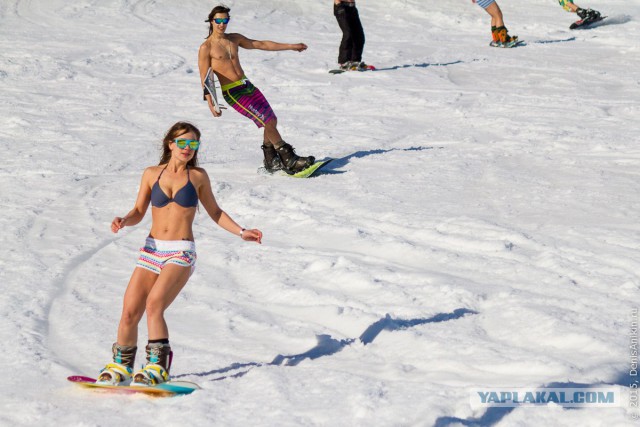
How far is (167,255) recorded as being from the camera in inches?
A: 201

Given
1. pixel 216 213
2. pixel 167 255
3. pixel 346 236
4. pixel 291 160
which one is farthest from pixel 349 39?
pixel 167 255

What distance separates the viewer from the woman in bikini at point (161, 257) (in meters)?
5.00

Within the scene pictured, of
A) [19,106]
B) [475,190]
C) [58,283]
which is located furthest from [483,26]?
[58,283]

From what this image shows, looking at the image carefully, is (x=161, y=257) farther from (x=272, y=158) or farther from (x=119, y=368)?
(x=272, y=158)

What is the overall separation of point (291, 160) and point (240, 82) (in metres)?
0.92

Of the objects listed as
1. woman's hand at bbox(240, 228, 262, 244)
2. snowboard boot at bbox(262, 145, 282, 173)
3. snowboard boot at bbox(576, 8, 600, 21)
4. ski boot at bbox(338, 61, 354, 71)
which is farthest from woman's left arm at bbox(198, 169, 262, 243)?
snowboard boot at bbox(576, 8, 600, 21)

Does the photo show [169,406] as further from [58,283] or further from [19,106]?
[19,106]

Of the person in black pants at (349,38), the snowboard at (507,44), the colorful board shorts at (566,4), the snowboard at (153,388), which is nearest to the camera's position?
the snowboard at (153,388)

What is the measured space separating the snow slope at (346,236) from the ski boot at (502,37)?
0.70 meters

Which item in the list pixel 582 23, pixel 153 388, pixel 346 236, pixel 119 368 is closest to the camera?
pixel 153 388

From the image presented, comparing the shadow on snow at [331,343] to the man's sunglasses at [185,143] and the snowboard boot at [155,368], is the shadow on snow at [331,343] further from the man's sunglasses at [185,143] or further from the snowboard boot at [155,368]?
the man's sunglasses at [185,143]

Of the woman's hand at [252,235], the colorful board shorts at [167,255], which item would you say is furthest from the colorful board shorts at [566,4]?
the colorful board shorts at [167,255]

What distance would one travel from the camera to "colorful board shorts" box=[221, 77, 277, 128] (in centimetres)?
950

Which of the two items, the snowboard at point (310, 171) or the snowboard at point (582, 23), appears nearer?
the snowboard at point (310, 171)
